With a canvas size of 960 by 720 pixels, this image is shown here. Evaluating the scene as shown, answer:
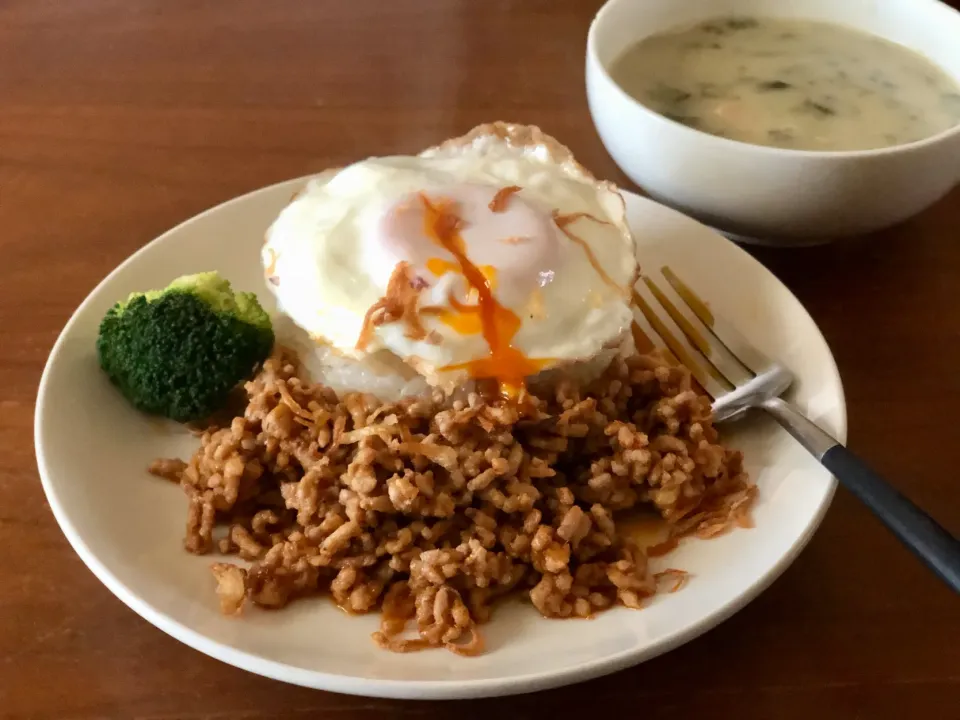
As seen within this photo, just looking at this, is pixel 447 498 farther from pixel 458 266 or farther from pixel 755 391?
pixel 755 391

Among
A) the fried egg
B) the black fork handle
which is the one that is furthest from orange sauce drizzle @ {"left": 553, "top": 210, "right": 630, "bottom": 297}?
the black fork handle

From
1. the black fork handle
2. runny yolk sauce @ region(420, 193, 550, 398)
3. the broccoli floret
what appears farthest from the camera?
the broccoli floret

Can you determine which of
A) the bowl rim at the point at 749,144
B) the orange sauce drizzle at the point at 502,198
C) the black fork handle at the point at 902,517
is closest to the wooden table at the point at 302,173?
the black fork handle at the point at 902,517

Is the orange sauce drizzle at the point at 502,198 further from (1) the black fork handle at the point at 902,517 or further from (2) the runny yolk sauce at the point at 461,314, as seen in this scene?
(1) the black fork handle at the point at 902,517

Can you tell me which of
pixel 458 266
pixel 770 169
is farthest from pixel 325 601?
pixel 770 169

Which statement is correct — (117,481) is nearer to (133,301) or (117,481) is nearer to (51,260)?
(133,301)

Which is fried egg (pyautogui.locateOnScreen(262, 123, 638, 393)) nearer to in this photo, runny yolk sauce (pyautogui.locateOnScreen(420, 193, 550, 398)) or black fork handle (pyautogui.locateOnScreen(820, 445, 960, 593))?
runny yolk sauce (pyautogui.locateOnScreen(420, 193, 550, 398))
